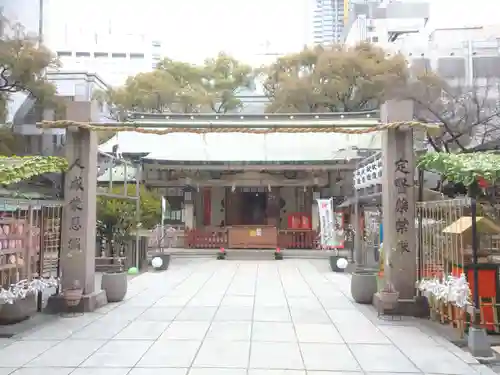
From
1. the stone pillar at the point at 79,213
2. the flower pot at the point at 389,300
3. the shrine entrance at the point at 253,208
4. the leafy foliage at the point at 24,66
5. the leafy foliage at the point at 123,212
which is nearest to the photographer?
the flower pot at the point at 389,300

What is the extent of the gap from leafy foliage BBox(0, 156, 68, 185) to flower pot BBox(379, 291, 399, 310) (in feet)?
20.8

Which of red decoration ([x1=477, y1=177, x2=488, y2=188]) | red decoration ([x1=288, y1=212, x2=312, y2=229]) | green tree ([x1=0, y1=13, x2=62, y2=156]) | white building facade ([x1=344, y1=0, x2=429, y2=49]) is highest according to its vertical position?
white building facade ([x1=344, y1=0, x2=429, y2=49])

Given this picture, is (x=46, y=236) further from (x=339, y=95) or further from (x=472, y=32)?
(x=472, y=32)

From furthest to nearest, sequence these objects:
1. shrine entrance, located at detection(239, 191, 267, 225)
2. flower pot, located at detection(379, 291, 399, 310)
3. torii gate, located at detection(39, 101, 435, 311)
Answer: shrine entrance, located at detection(239, 191, 267, 225) < torii gate, located at detection(39, 101, 435, 311) < flower pot, located at detection(379, 291, 399, 310)

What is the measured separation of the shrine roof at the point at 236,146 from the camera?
21547mm

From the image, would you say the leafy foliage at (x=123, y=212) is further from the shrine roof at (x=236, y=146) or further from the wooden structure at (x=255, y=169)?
the shrine roof at (x=236, y=146)

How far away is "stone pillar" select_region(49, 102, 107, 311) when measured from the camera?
345 inches

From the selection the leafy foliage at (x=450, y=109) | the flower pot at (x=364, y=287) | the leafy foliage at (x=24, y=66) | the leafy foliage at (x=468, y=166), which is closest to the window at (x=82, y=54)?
the leafy foliage at (x=24, y=66)

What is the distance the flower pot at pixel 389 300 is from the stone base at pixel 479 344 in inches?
81.4

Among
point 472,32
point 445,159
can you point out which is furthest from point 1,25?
point 472,32

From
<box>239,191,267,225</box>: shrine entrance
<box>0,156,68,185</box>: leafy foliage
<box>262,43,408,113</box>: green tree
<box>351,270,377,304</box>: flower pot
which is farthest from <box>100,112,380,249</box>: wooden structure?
<box>0,156,68,185</box>: leafy foliage

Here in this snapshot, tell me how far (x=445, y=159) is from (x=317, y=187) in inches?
638

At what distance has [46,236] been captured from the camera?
8.73 metres

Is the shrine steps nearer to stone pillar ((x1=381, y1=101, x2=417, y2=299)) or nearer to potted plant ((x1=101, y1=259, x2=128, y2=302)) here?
potted plant ((x1=101, y1=259, x2=128, y2=302))
